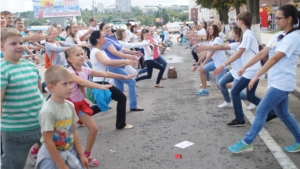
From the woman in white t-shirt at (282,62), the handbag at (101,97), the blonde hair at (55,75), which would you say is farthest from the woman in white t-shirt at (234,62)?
the blonde hair at (55,75)

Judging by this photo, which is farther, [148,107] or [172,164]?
[148,107]

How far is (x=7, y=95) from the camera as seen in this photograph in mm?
2910

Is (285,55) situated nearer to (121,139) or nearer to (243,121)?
(243,121)

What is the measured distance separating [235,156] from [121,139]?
183 centimetres

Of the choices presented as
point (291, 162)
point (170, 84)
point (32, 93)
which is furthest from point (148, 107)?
point (32, 93)

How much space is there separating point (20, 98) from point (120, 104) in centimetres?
266

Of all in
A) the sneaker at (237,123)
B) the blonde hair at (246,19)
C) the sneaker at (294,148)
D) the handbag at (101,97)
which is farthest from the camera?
the sneaker at (237,123)

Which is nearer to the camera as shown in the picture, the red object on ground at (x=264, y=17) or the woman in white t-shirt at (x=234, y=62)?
the woman in white t-shirt at (x=234, y=62)

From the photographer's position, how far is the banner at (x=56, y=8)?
37.3 metres

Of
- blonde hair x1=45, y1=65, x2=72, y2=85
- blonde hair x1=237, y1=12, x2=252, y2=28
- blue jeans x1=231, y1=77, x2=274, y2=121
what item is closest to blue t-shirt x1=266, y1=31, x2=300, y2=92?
blue jeans x1=231, y1=77, x2=274, y2=121

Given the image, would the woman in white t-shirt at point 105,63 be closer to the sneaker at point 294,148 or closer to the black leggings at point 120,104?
the black leggings at point 120,104

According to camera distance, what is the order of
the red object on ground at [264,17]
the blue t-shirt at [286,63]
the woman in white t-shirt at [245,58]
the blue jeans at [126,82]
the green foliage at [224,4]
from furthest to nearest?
1. the red object on ground at [264,17]
2. the green foliage at [224,4]
3. the blue jeans at [126,82]
4. the woman in white t-shirt at [245,58]
5. the blue t-shirt at [286,63]

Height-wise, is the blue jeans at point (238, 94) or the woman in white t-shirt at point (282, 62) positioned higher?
the woman in white t-shirt at point (282, 62)

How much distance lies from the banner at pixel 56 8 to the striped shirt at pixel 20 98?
119 ft
